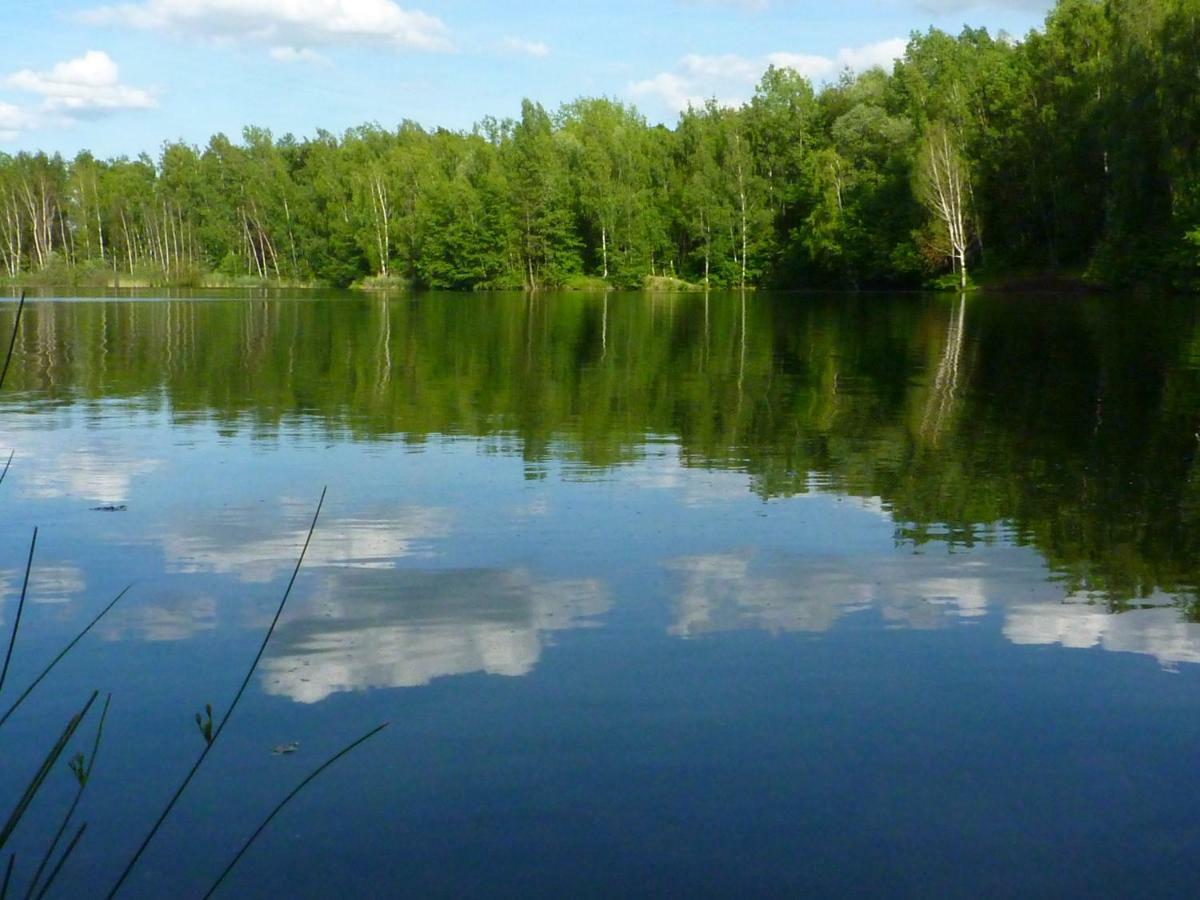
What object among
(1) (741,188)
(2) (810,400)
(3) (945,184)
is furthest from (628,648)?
(1) (741,188)

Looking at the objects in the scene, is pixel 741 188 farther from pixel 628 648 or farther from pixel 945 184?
pixel 628 648

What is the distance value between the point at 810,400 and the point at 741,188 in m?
79.1

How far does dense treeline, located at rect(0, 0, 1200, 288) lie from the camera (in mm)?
61625

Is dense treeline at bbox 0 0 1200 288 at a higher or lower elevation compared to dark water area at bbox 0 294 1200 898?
higher

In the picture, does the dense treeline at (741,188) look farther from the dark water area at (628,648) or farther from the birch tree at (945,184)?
the dark water area at (628,648)

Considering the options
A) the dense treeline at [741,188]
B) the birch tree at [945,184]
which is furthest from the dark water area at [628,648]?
the birch tree at [945,184]

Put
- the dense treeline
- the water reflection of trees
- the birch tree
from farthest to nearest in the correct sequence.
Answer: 1. the birch tree
2. the dense treeline
3. the water reflection of trees

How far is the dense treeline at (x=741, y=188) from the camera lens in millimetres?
61625

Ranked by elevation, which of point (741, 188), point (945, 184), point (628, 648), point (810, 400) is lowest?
point (628, 648)

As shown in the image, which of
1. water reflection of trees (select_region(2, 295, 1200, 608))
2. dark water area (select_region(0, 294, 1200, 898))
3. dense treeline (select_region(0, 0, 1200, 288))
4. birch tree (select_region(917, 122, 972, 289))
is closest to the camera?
dark water area (select_region(0, 294, 1200, 898))

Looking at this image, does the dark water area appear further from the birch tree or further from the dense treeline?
the birch tree

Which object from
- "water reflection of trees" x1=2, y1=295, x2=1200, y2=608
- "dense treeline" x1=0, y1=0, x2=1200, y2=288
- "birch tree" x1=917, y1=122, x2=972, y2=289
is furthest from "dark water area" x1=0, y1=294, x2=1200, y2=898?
"birch tree" x1=917, y1=122, x2=972, y2=289

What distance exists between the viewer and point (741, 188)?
313ft

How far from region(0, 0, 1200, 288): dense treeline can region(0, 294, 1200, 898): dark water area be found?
158 ft
